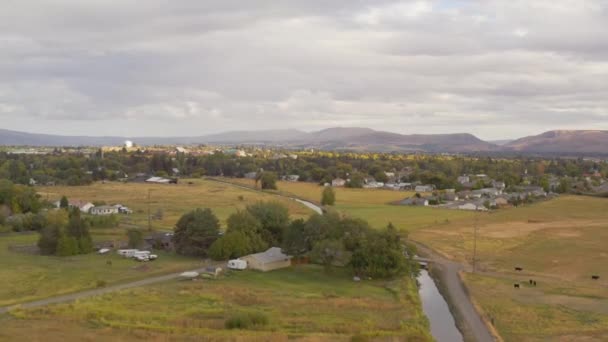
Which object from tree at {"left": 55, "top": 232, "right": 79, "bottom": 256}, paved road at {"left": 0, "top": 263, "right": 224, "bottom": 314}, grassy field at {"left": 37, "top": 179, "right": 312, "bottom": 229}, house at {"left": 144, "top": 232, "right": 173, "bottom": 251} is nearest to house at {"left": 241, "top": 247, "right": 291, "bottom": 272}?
paved road at {"left": 0, "top": 263, "right": 224, "bottom": 314}

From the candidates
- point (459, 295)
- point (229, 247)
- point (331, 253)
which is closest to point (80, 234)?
point (229, 247)

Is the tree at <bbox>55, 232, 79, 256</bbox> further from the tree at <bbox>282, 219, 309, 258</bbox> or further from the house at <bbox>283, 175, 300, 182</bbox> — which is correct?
the house at <bbox>283, 175, 300, 182</bbox>

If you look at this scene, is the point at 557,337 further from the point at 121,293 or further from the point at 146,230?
the point at 146,230

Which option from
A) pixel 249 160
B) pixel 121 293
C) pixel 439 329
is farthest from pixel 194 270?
pixel 249 160

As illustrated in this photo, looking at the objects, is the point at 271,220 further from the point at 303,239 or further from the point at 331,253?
the point at 331,253

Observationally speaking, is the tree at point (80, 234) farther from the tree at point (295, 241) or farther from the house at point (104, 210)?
the house at point (104, 210)
